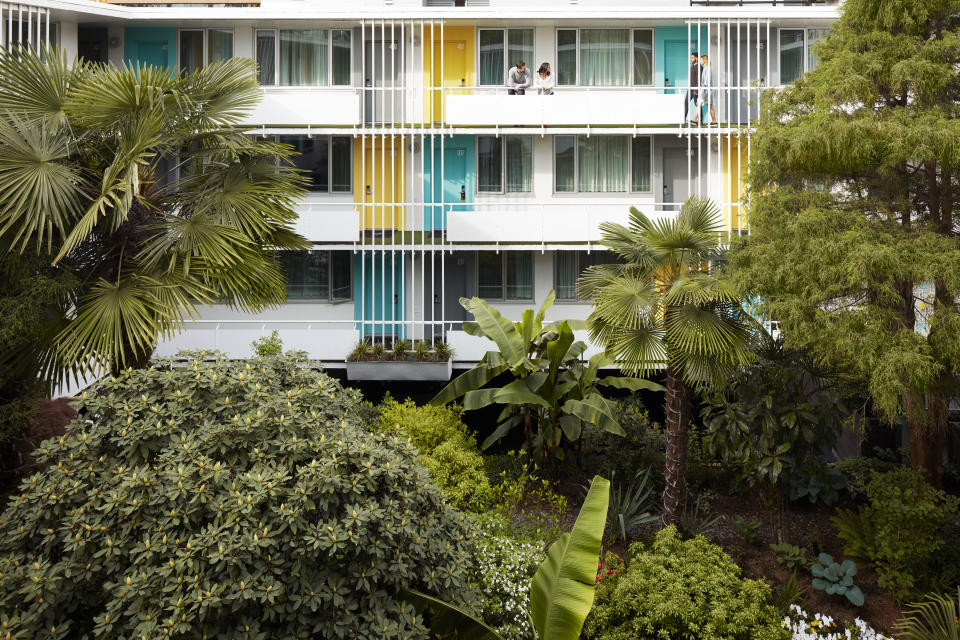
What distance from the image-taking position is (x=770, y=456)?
11.8m

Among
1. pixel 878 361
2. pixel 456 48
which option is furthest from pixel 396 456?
pixel 456 48

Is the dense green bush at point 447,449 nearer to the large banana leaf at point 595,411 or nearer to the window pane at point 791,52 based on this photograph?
the large banana leaf at point 595,411

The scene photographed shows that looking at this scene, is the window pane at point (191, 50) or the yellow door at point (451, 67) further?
the yellow door at point (451, 67)

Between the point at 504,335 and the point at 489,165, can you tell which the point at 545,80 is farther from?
the point at 504,335

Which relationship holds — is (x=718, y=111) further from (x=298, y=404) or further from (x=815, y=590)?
(x=298, y=404)

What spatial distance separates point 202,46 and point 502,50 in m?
7.80

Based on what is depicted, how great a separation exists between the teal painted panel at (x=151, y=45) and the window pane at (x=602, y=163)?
10794 mm

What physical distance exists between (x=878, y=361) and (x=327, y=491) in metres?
6.83

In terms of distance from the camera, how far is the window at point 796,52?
19312 mm

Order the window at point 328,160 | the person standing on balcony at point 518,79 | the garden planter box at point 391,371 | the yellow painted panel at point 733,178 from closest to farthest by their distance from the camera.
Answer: the garden planter box at point 391,371 → the person standing on balcony at point 518,79 → the yellow painted panel at point 733,178 → the window at point 328,160

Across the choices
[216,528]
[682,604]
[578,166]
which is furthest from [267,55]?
[682,604]

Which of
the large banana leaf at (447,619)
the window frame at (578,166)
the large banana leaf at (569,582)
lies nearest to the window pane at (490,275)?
the window frame at (578,166)

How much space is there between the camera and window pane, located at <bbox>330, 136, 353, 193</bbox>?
20078 millimetres

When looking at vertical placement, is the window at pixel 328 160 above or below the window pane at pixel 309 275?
above
